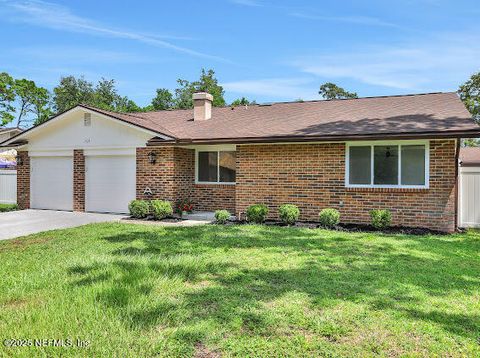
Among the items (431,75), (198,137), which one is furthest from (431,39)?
(198,137)

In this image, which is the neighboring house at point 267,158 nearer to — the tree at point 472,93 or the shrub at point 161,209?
the shrub at point 161,209

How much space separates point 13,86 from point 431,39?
42380 mm

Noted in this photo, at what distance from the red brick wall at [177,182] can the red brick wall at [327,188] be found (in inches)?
54.6

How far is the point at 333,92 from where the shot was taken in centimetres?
5219

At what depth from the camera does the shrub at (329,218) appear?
432 inches

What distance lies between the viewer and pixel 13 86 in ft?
139

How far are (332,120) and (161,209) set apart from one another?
6472 millimetres

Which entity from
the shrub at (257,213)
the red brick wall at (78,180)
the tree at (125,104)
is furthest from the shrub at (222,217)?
the tree at (125,104)

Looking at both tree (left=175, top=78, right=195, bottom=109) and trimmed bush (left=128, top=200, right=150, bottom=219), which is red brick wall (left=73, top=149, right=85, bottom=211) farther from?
tree (left=175, top=78, right=195, bottom=109)

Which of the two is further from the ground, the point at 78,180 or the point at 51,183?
the point at 78,180

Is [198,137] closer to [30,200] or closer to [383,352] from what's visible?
[30,200]

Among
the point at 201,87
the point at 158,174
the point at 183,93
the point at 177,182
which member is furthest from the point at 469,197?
the point at 201,87

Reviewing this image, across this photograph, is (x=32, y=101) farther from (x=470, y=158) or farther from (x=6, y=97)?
(x=470, y=158)

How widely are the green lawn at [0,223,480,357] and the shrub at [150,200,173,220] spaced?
13.2ft
